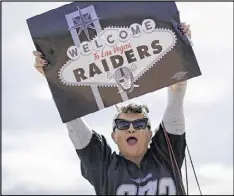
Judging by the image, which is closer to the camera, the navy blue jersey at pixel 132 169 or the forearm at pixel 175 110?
the navy blue jersey at pixel 132 169

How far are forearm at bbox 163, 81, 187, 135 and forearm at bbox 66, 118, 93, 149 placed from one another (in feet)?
3.03

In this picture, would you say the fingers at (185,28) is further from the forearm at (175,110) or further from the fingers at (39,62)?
the fingers at (39,62)

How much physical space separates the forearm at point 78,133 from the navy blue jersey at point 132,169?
2.6 inches

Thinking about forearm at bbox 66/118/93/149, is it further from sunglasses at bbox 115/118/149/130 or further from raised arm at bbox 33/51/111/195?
sunglasses at bbox 115/118/149/130

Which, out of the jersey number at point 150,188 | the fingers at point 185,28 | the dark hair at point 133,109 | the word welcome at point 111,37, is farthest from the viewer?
the dark hair at point 133,109

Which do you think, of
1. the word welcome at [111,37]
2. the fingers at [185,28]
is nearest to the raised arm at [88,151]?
the word welcome at [111,37]

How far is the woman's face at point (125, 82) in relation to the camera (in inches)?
233

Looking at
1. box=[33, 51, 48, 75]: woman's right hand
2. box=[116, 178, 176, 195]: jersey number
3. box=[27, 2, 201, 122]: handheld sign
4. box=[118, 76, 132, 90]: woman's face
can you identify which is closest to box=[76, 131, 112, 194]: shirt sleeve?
box=[116, 178, 176, 195]: jersey number

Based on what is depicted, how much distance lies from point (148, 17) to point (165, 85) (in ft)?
2.64

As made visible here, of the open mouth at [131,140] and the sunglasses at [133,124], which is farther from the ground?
the sunglasses at [133,124]

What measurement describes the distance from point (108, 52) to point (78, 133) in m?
0.97

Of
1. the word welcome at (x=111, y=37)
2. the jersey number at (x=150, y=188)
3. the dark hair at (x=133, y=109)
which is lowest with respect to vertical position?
the jersey number at (x=150, y=188)

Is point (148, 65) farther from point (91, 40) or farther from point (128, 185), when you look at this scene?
point (128, 185)

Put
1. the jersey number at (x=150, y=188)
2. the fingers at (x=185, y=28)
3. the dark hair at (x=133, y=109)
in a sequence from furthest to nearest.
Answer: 1. the dark hair at (x=133, y=109)
2. the fingers at (x=185, y=28)
3. the jersey number at (x=150, y=188)
